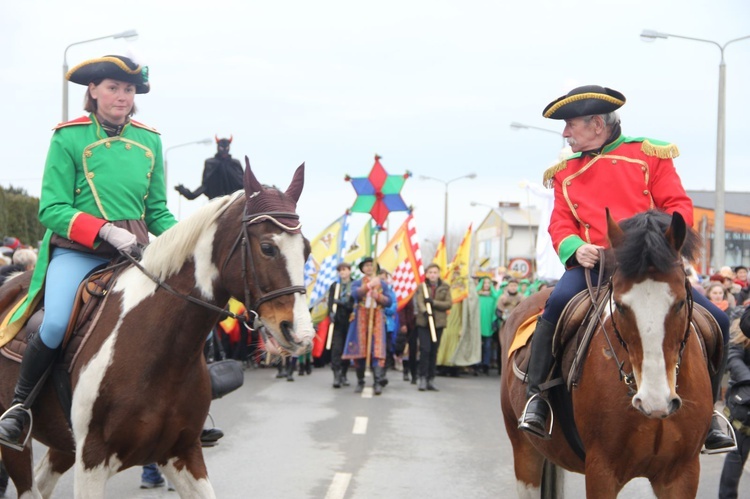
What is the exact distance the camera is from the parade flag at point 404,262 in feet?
64.5

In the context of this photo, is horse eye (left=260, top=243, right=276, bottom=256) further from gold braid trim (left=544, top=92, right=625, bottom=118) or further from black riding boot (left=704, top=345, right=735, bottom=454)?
black riding boot (left=704, top=345, right=735, bottom=454)

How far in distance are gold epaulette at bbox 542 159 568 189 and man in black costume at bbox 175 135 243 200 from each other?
489 cm

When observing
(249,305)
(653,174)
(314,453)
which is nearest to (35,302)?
(249,305)

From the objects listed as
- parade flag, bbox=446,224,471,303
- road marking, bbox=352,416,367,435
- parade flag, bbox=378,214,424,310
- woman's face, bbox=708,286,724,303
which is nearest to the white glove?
road marking, bbox=352,416,367,435

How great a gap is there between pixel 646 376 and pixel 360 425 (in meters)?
8.42

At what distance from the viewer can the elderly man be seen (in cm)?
567

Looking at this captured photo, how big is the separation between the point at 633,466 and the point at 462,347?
16.3 m

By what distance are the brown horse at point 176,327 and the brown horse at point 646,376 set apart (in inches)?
62.3

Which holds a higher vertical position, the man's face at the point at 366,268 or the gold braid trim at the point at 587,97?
the gold braid trim at the point at 587,97

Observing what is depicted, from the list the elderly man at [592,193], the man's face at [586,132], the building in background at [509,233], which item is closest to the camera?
the elderly man at [592,193]

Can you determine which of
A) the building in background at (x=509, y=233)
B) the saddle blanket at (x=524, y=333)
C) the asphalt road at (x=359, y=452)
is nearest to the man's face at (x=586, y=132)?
the saddle blanket at (x=524, y=333)

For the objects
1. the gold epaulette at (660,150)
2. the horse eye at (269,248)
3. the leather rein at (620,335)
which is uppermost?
the gold epaulette at (660,150)

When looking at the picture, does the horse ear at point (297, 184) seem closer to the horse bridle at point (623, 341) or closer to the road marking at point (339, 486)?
the horse bridle at point (623, 341)

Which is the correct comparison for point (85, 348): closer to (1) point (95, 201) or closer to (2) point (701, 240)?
(1) point (95, 201)
